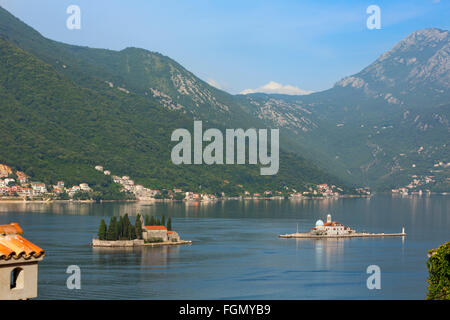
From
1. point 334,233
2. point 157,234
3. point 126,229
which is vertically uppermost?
point 126,229

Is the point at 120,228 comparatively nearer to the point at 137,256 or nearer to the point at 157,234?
the point at 157,234

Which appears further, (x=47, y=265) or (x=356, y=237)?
(x=356, y=237)

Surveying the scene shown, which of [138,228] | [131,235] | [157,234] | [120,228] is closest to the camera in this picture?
[131,235]

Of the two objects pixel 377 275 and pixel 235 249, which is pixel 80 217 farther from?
pixel 377 275

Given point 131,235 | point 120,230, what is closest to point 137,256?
point 131,235

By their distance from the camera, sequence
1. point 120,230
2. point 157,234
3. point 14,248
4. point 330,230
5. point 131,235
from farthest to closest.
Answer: point 330,230, point 157,234, point 120,230, point 131,235, point 14,248

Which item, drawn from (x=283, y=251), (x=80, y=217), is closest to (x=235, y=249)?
(x=283, y=251)

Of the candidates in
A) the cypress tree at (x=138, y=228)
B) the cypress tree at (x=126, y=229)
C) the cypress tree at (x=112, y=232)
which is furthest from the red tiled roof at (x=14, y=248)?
the cypress tree at (x=138, y=228)
